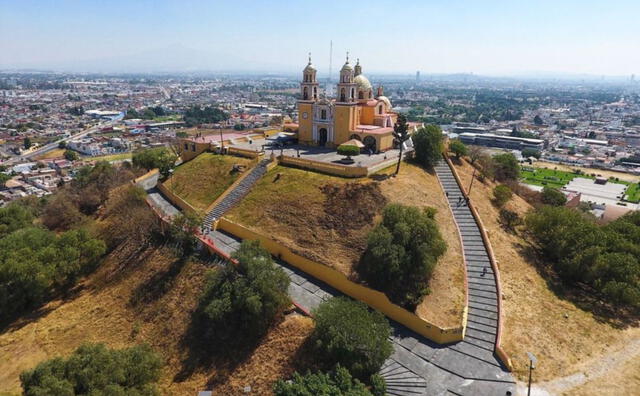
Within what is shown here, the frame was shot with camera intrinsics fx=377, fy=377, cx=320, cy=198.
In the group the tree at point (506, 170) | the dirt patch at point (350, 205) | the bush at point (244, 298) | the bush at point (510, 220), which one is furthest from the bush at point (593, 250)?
the bush at point (244, 298)

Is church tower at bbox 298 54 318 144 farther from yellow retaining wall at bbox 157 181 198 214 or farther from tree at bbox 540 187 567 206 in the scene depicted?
tree at bbox 540 187 567 206

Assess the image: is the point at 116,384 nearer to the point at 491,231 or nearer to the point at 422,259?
the point at 422,259

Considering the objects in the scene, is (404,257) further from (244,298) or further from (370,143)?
(370,143)

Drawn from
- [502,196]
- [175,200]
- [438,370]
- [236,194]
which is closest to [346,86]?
[236,194]

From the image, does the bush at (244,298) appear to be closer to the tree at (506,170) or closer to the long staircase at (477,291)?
the long staircase at (477,291)

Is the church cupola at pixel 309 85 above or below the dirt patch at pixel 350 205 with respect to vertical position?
above
